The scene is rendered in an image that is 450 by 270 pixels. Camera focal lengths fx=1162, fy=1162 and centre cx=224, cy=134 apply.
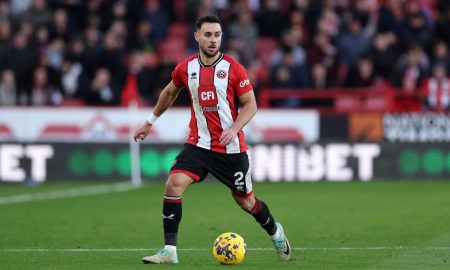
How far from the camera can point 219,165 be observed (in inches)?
397

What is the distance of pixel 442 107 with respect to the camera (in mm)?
22656

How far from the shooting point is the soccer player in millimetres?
9922

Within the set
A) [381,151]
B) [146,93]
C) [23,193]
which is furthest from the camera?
[146,93]

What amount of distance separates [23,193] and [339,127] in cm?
659

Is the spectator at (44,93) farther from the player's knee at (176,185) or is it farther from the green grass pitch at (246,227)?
the player's knee at (176,185)

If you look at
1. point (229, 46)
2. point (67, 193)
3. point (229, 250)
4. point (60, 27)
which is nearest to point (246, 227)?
point (229, 250)

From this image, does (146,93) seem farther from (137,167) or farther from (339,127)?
(339,127)

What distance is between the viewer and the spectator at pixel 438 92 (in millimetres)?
22656

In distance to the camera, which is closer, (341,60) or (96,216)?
(96,216)

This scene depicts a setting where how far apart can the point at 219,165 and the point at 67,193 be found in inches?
400

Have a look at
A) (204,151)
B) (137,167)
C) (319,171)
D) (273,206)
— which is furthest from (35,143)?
(204,151)

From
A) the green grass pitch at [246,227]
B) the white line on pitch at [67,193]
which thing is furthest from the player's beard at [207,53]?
the white line on pitch at [67,193]

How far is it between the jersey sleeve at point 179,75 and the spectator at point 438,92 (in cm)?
1317

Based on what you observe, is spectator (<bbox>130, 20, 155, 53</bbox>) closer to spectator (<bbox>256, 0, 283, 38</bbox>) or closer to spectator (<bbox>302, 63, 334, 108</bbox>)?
spectator (<bbox>256, 0, 283, 38</bbox>)
